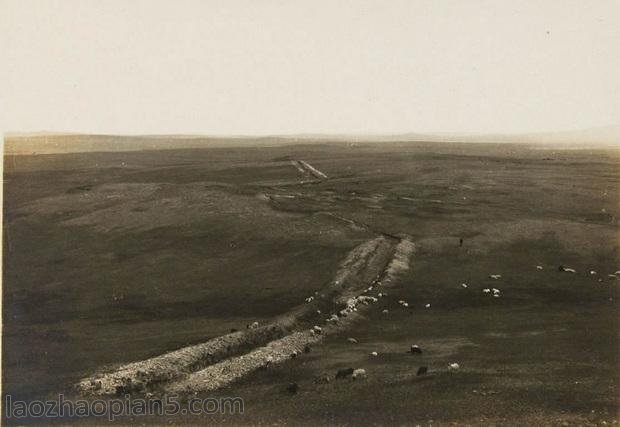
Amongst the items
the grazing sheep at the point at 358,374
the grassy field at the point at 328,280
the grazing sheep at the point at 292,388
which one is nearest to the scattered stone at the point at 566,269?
the grassy field at the point at 328,280

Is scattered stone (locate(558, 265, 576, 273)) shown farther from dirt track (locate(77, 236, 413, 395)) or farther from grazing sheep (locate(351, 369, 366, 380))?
grazing sheep (locate(351, 369, 366, 380))

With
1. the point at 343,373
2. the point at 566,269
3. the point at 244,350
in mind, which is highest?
the point at 566,269

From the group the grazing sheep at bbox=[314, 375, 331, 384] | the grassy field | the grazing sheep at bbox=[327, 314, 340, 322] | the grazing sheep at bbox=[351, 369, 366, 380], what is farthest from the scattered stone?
the grazing sheep at bbox=[314, 375, 331, 384]

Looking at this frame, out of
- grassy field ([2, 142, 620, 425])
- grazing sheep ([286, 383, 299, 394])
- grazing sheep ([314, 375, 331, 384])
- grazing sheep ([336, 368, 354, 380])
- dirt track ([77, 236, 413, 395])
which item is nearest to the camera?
grassy field ([2, 142, 620, 425])

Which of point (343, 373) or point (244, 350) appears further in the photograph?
point (244, 350)

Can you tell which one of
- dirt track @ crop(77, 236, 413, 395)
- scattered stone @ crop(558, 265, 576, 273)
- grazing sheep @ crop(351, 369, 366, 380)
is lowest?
dirt track @ crop(77, 236, 413, 395)

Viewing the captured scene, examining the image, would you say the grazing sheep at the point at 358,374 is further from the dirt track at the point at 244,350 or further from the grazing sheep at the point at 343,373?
the dirt track at the point at 244,350

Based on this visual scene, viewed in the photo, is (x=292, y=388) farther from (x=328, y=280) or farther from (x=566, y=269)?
(x=566, y=269)

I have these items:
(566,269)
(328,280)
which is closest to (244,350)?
(328,280)
